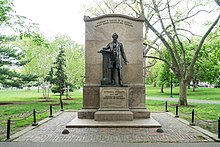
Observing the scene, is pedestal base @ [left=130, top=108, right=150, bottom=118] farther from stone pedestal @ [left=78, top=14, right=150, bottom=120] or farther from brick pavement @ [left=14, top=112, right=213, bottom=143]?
brick pavement @ [left=14, top=112, right=213, bottom=143]

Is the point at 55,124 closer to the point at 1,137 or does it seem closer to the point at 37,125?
the point at 37,125

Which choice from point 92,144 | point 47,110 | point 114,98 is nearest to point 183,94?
point 114,98

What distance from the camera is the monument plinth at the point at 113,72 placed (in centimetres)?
1337

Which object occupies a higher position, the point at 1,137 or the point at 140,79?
the point at 140,79

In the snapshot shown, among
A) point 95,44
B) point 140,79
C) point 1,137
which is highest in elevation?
point 95,44

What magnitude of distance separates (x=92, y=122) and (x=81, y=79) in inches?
856

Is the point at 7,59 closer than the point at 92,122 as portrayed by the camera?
No

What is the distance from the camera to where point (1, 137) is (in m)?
9.80

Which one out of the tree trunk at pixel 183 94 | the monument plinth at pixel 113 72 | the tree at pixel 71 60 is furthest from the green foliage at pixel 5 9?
the tree at pixel 71 60

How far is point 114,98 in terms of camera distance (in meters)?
13.4

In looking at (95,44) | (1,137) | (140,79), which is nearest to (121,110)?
(140,79)

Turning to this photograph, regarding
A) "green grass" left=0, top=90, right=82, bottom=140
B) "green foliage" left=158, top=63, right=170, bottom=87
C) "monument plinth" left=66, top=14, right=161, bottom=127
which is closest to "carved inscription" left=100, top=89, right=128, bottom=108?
"monument plinth" left=66, top=14, right=161, bottom=127

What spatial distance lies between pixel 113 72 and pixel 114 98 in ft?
4.74

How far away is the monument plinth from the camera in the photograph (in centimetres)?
1337
